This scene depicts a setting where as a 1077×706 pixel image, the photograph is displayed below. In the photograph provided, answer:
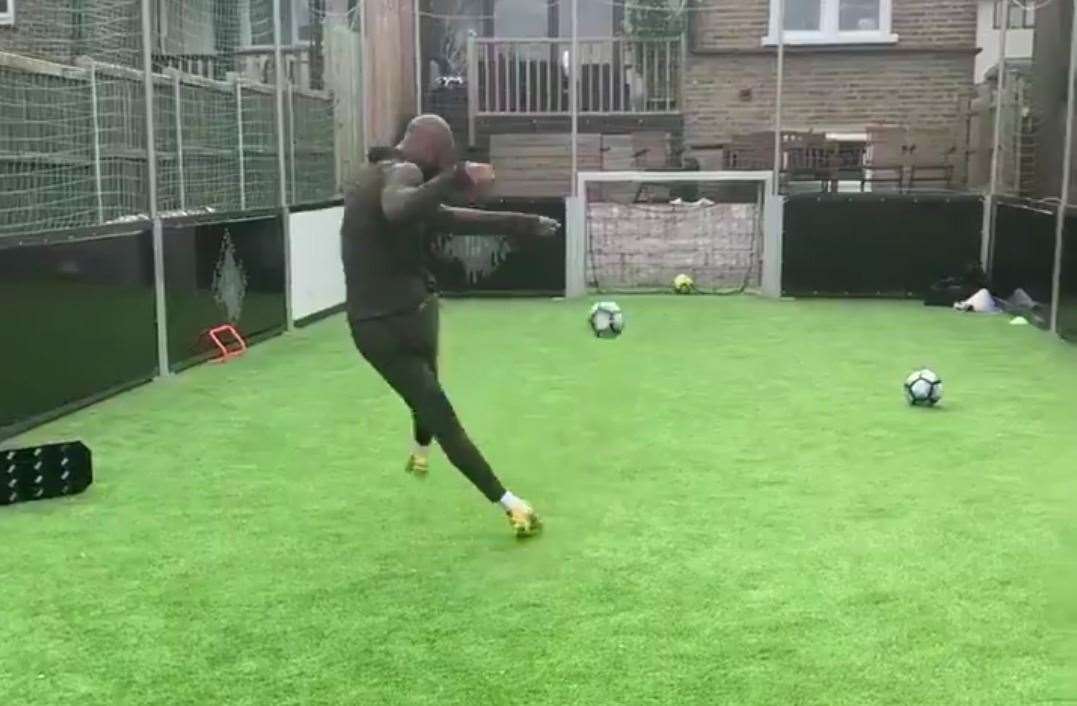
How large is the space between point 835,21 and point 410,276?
46.3 feet

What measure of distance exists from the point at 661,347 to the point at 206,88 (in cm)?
463

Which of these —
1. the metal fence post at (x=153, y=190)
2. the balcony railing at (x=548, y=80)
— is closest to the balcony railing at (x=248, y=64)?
the metal fence post at (x=153, y=190)

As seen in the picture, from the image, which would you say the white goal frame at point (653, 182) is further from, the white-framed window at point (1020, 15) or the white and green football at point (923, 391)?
the white and green football at point (923, 391)

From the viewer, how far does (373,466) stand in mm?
6938

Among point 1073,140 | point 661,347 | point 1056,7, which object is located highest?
point 1056,7

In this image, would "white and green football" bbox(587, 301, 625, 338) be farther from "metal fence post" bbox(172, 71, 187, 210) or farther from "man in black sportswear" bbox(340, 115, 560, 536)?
"man in black sportswear" bbox(340, 115, 560, 536)

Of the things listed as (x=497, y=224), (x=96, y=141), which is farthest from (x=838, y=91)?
(x=497, y=224)

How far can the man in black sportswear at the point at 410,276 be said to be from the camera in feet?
17.4

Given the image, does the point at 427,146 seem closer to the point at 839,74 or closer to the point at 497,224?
the point at 497,224

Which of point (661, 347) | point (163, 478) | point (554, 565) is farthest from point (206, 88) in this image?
point (554, 565)

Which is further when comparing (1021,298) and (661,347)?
(1021,298)

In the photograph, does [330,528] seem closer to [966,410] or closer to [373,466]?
[373,466]

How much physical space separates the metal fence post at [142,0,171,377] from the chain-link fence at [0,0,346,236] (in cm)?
2

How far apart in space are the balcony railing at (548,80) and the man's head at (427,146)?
446 inches
